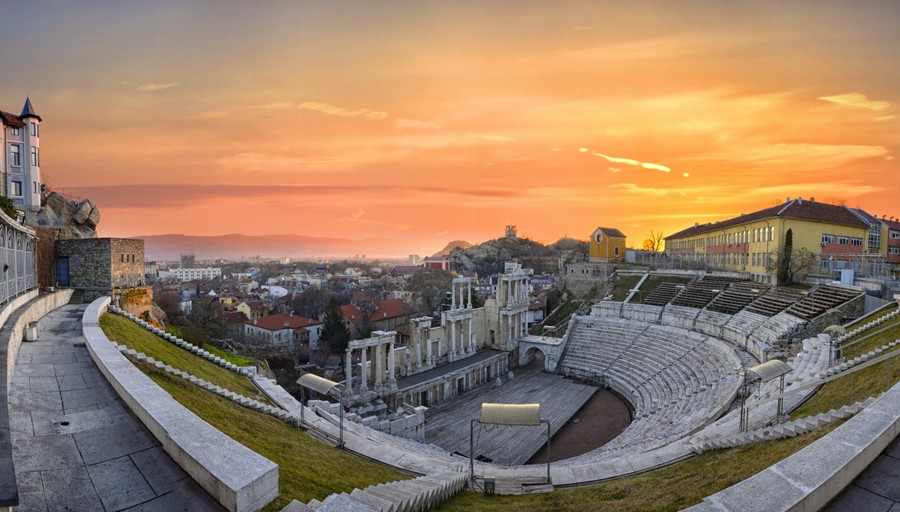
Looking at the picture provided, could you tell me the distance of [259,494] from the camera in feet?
19.0

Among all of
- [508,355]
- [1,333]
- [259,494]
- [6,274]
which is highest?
[6,274]

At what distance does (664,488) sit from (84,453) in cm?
1049

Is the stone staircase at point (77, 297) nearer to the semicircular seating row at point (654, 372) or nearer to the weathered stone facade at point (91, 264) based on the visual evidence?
the weathered stone facade at point (91, 264)

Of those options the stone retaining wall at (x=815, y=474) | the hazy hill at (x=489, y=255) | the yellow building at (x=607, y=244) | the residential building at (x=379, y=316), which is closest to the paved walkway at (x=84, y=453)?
the stone retaining wall at (x=815, y=474)

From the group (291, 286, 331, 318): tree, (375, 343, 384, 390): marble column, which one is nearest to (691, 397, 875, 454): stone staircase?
(375, 343, 384, 390): marble column

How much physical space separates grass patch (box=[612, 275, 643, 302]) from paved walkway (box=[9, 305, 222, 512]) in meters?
41.3

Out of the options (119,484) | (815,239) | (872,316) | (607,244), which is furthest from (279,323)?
(815,239)

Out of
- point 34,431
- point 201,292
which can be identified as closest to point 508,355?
point 34,431

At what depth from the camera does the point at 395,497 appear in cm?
771

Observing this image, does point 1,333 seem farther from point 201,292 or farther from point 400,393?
point 201,292

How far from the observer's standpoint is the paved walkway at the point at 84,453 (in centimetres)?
580

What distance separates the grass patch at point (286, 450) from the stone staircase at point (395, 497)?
0.72 m

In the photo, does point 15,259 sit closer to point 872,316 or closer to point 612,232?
point 872,316

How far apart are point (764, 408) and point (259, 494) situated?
16.0 m
